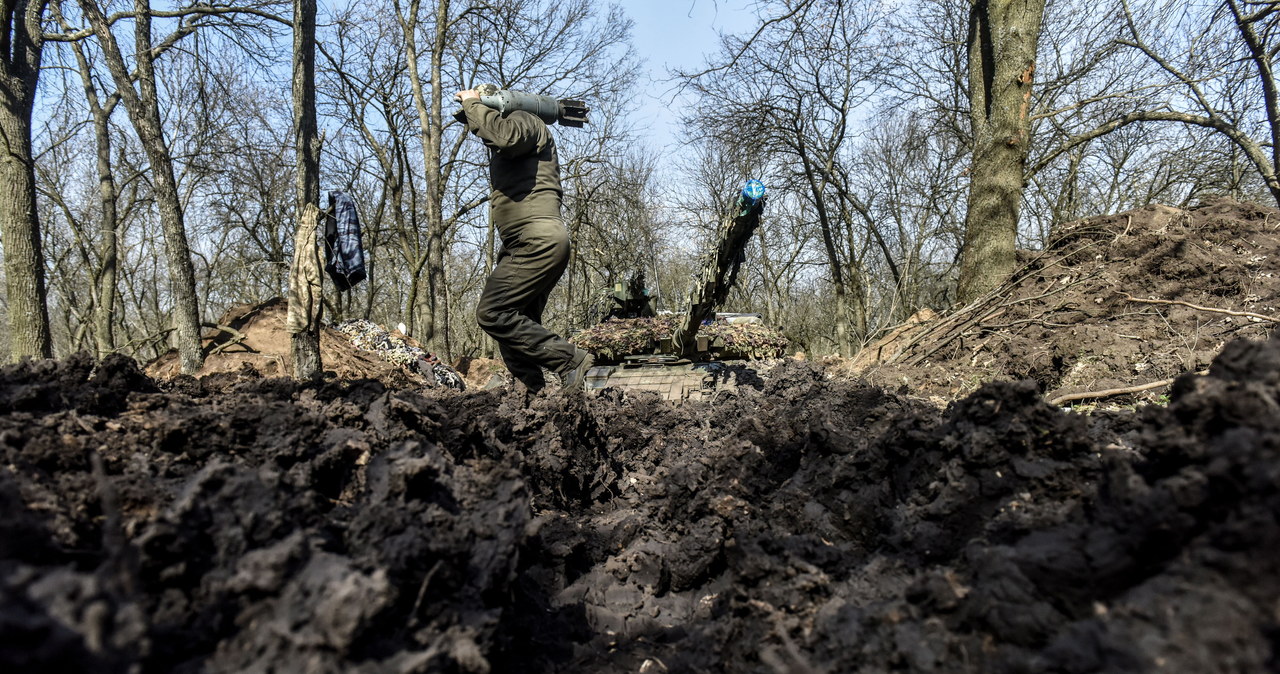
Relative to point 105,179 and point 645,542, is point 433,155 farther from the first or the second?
point 645,542

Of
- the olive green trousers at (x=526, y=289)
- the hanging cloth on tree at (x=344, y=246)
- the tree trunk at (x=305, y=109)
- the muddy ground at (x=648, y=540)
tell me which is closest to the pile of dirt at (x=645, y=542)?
the muddy ground at (x=648, y=540)

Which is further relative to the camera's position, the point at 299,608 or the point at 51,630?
the point at 299,608

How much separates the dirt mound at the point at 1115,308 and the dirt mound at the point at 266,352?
630cm

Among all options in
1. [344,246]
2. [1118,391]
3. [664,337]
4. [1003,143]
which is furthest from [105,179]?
[1118,391]

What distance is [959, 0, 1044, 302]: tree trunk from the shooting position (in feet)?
26.1

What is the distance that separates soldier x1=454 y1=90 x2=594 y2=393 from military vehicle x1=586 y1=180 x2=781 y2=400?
433mm

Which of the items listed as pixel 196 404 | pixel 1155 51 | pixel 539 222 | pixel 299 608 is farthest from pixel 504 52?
pixel 299 608

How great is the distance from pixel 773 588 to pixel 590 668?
0.54 m

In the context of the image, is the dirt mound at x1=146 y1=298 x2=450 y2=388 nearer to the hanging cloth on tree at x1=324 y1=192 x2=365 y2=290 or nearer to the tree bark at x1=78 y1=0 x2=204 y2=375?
the tree bark at x1=78 y1=0 x2=204 y2=375

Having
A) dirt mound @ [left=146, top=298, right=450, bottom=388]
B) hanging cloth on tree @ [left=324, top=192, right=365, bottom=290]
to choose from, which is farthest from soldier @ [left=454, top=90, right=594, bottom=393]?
hanging cloth on tree @ [left=324, top=192, right=365, bottom=290]

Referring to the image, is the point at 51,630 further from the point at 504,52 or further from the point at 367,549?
the point at 504,52

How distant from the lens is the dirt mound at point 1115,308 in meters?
4.83

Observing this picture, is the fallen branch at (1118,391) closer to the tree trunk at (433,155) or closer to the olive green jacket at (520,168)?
the olive green jacket at (520,168)

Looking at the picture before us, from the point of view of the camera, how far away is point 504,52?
21.2 meters
